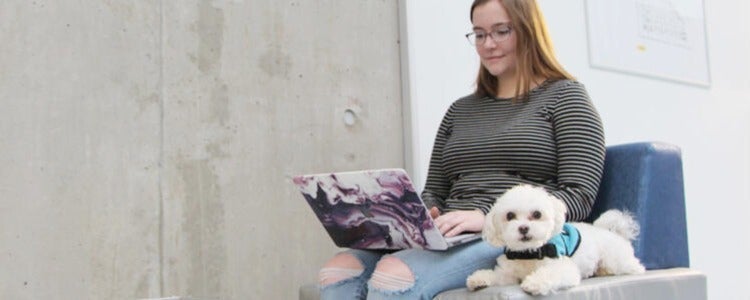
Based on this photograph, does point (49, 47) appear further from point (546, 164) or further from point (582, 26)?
point (582, 26)

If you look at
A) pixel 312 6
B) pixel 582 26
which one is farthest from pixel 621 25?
pixel 312 6

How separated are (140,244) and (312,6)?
0.90 meters

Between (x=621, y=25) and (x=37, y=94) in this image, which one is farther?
(x=621, y=25)

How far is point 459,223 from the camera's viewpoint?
142cm

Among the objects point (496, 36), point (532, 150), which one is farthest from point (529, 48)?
point (532, 150)

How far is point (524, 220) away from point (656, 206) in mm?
458

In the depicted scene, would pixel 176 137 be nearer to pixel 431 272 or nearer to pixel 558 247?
pixel 431 272

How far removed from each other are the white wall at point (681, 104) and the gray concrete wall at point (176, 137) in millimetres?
164

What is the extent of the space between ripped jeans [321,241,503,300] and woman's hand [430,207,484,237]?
0.03 metres

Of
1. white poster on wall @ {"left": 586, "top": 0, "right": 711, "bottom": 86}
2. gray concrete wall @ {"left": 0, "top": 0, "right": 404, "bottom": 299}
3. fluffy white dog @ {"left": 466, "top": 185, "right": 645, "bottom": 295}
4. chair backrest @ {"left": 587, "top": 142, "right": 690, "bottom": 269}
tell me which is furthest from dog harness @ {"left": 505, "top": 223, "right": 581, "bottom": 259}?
white poster on wall @ {"left": 586, "top": 0, "right": 711, "bottom": 86}

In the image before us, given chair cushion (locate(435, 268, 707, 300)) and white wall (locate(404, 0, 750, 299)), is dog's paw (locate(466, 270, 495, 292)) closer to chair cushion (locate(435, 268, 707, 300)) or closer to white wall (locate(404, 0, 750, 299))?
chair cushion (locate(435, 268, 707, 300))

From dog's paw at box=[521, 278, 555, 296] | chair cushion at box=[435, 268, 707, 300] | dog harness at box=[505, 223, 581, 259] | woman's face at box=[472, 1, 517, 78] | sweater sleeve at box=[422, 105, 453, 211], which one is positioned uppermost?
woman's face at box=[472, 1, 517, 78]

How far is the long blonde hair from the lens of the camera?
1656mm

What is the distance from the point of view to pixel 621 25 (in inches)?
128
